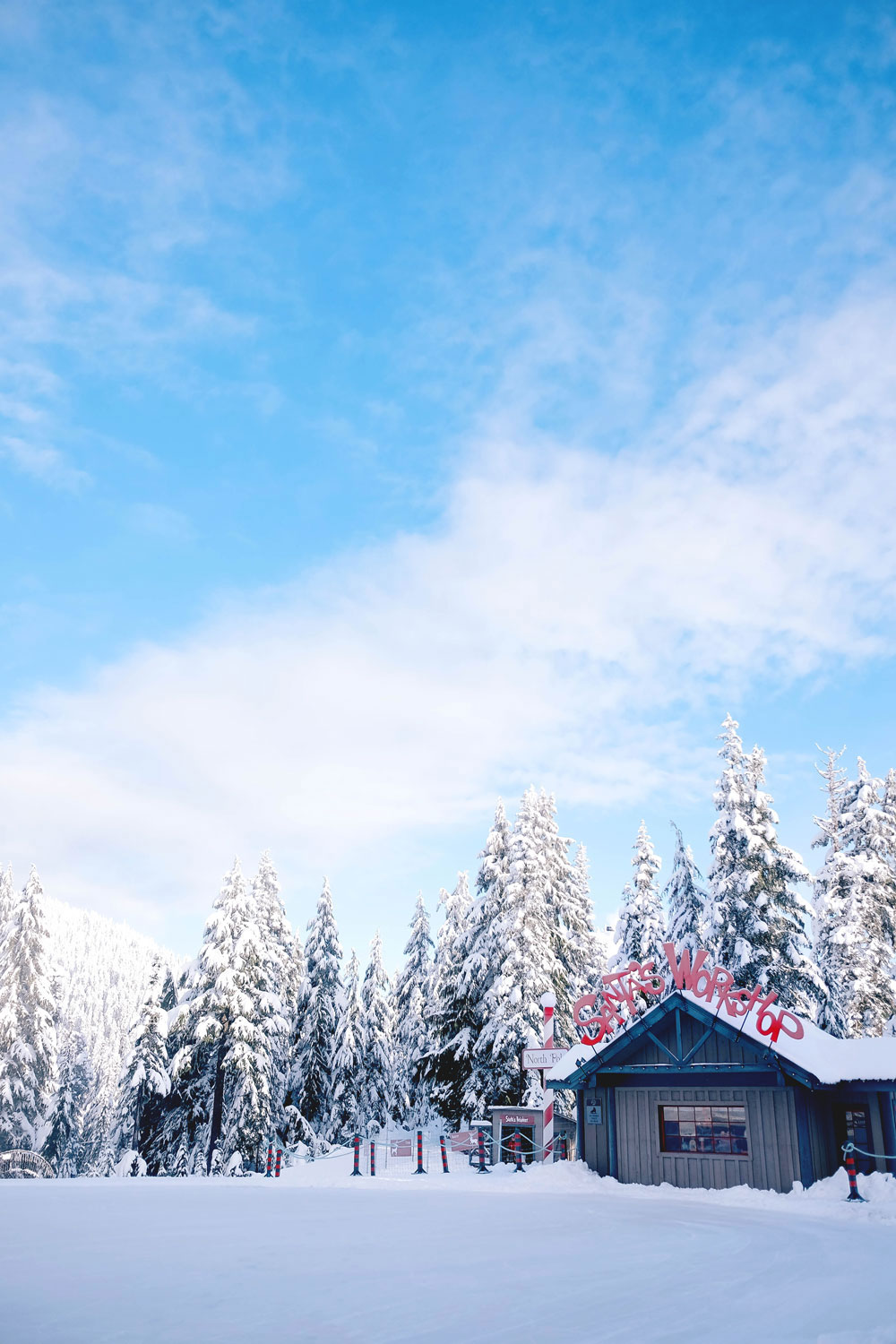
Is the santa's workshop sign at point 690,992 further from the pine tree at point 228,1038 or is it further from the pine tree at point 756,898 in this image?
the pine tree at point 228,1038

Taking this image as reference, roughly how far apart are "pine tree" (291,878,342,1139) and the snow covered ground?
25.6 meters

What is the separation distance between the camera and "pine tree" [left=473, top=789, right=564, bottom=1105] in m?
33.4

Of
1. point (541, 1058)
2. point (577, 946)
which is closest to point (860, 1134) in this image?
point (541, 1058)

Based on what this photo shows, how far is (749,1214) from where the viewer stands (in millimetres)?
17359

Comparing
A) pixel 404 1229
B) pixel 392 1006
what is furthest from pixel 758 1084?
pixel 392 1006

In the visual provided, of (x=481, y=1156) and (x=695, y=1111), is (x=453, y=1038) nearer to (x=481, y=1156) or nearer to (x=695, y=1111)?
(x=481, y=1156)

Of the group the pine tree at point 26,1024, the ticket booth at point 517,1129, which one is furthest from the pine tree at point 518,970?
the pine tree at point 26,1024

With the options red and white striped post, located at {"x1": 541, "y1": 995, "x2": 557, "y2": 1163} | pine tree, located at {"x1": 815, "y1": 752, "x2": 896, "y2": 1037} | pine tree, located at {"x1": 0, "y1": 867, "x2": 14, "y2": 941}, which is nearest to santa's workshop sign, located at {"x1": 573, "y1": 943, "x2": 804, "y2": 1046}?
red and white striped post, located at {"x1": 541, "y1": 995, "x2": 557, "y2": 1163}

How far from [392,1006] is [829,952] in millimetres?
34830

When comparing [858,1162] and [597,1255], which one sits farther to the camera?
[858,1162]

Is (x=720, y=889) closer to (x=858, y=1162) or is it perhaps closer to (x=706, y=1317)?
(x=858, y=1162)

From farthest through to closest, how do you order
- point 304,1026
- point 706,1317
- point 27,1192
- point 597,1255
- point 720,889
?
point 304,1026 < point 720,889 < point 27,1192 < point 597,1255 < point 706,1317

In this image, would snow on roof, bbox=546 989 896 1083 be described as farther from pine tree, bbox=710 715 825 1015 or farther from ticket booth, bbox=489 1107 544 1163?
pine tree, bbox=710 715 825 1015

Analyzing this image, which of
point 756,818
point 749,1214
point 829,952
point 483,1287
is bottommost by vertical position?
point 749,1214
